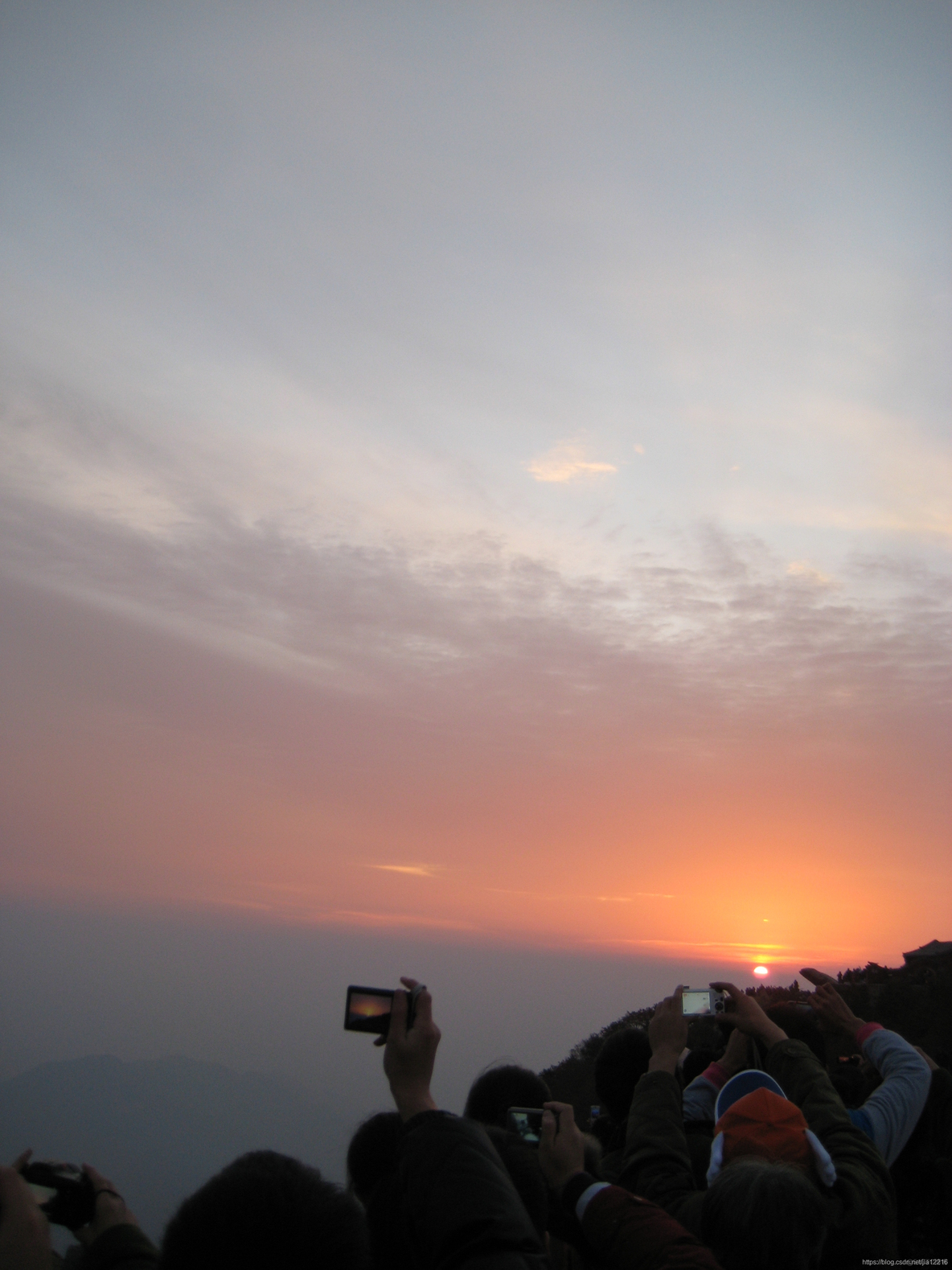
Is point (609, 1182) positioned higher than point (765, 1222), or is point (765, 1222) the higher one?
point (765, 1222)

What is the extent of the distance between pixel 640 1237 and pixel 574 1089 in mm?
14666

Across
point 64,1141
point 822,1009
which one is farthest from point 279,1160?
point 64,1141

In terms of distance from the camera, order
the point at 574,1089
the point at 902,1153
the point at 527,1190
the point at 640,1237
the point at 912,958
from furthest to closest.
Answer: the point at 912,958 → the point at 574,1089 → the point at 902,1153 → the point at 527,1190 → the point at 640,1237

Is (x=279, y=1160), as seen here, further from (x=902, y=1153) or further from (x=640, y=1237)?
(x=902, y=1153)

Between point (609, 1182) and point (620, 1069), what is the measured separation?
3.51 ft

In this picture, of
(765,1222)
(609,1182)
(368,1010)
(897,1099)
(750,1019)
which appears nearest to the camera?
(765,1222)

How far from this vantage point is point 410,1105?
226 centimetres

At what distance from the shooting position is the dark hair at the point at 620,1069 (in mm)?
3922

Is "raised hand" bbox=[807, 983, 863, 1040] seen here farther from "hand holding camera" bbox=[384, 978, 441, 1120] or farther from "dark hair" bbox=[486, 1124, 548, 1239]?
"hand holding camera" bbox=[384, 978, 441, 1120]

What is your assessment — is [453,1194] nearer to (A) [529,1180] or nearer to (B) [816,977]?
(A) [529,1180]

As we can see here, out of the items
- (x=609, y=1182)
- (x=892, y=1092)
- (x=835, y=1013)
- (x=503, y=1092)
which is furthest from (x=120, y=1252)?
(x=835, y=1013)

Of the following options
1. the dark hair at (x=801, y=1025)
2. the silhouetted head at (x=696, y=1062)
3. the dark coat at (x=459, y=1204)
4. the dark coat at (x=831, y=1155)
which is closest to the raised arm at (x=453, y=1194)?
the dark coat at (x=459, y=1204)

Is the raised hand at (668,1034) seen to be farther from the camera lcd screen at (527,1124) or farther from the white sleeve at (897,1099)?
the white sleeve at (897,1099)

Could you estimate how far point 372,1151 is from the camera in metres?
3.09
